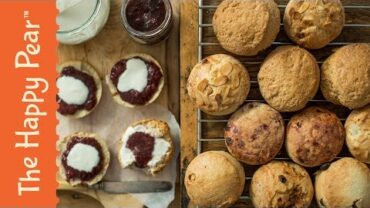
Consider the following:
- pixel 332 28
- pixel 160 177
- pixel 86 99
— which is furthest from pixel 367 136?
pixel 86 99

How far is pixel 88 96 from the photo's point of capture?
2760 millimetres

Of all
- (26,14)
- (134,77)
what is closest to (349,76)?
(134,77)

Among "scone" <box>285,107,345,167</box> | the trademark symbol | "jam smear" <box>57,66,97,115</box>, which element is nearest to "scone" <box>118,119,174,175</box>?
"jam smear" <box>57,66,97,115</box>

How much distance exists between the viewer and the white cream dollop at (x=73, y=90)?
2.76 metres

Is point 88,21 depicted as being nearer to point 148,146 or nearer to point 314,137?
point 148,146

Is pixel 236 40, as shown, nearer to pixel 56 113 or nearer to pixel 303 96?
pixel 303 96

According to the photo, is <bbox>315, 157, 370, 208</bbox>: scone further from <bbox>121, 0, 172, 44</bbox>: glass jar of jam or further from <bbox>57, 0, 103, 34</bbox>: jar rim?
<bbox>57, 0, 103, 34</bbox>: jar rim

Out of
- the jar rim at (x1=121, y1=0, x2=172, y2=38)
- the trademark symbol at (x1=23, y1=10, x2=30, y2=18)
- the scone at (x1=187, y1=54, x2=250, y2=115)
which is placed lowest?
the scone at (x1=187, y1=54, x2=250, y2=115)

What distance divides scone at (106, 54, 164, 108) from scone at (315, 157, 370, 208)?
95 cm

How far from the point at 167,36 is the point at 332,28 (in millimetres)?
840

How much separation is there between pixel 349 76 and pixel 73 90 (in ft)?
4.50

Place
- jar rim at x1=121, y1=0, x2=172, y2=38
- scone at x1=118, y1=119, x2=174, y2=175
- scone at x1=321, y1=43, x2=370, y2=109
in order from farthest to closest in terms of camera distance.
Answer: scone at x1=118, y1=119, x2=174, y2=175, jar rim at x1=121, y1=0, x2=172, y2=38, scone at x1=321, y1=43, x2=370, y2=109

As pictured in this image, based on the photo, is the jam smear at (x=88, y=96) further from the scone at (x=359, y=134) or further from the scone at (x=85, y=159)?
the scone at (x=359, y=134)

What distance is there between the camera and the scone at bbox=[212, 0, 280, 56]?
7.68 feet
